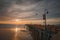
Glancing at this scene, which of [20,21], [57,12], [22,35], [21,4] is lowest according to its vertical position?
[22,35]

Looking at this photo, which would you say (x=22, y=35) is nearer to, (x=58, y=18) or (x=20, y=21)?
(x=20, y=21)

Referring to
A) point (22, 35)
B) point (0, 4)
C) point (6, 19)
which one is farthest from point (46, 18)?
point (0, 4)

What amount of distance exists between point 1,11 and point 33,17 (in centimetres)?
60

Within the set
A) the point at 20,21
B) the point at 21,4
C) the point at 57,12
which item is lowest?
the point at 20,21

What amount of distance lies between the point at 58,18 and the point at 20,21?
68 centimetres

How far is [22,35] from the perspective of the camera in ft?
7.80

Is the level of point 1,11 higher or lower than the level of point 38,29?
higher

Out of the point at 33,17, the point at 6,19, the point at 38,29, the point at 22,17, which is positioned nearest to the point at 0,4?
the point at 6,19

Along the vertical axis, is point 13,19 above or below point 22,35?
above

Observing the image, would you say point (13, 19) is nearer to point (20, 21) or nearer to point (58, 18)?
point (20, 21)

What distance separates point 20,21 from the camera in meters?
2.39

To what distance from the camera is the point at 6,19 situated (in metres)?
2.41

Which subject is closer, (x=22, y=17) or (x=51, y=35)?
(x=51, y=35)

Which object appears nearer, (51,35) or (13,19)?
(51,35)
